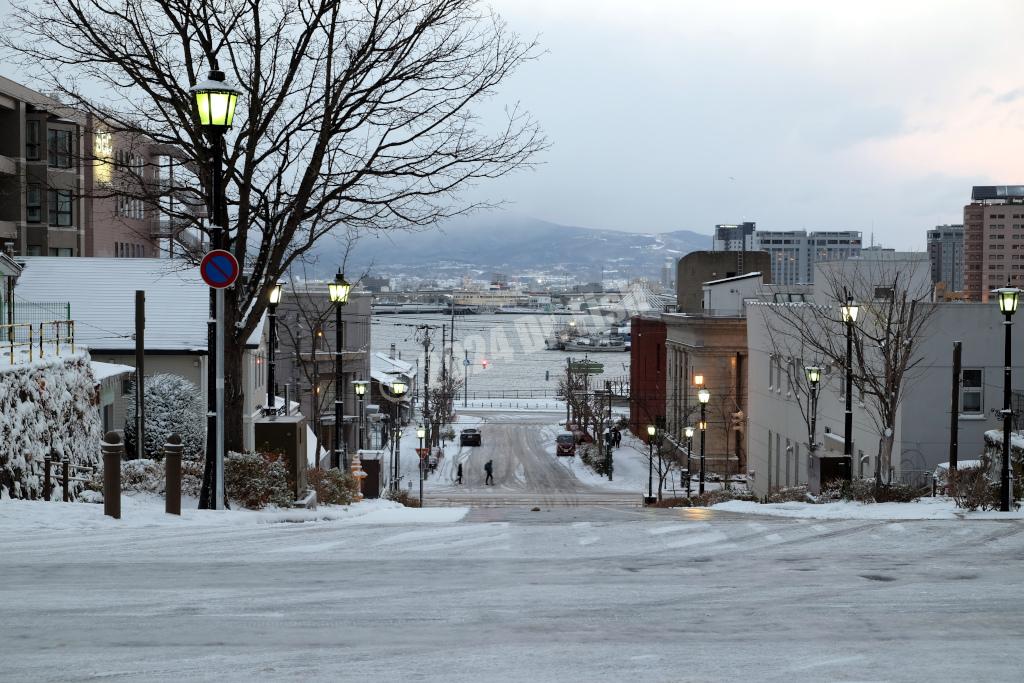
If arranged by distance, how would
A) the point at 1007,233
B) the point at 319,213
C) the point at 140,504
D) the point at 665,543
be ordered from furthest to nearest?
the point at 1007,233 → the point at 319,213 → the point at 140,504 → the point at 665,543

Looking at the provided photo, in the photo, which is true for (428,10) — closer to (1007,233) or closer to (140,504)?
(140,504)

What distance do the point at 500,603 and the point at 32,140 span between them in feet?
168

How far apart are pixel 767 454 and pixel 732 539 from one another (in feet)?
105

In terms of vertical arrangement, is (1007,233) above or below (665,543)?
above

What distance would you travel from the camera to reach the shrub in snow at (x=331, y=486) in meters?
19.4

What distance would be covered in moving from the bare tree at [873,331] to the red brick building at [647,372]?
84.4ft

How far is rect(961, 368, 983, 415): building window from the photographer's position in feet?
103

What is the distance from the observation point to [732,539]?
12.9 metres

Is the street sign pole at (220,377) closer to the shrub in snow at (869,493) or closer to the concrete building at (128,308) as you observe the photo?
the shrub in snow at (869,493)

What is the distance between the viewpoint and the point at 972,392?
1242 inches

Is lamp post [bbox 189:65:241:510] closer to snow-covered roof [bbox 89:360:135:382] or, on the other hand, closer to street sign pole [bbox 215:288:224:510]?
street sign pole [bbox 215:288:224:510]

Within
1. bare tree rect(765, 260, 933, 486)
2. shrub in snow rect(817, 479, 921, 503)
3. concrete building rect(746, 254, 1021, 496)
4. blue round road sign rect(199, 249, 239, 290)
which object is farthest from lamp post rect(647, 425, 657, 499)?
blue round road sign rect(199, 249, 239, 290)

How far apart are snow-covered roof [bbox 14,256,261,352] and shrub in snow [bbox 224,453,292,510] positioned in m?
20.1

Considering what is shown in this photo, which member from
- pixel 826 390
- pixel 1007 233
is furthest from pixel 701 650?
pixel 1007 233
